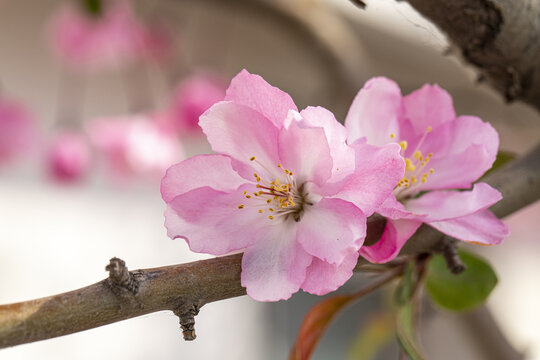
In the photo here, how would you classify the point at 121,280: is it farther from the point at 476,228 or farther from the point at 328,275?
the point at 476,228

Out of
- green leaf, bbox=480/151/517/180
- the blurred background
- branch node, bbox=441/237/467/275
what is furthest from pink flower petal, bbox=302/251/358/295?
the blurred background

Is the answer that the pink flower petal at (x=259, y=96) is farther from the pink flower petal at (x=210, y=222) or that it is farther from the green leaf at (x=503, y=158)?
the green leaf at (x=503, y=158)

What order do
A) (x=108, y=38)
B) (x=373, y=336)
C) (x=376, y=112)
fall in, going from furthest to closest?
1. (x=108, y=38)
2. (x=373, y=336)
3. (x=376, y=112)

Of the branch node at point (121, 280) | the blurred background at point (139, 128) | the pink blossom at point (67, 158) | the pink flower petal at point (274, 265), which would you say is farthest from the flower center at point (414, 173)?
the pink blossom at point (67, 158)

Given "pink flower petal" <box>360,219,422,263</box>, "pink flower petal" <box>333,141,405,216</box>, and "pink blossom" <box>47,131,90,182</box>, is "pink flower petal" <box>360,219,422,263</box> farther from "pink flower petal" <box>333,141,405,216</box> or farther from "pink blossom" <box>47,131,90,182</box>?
"pink blossom" <box>47,131,90,182</box>

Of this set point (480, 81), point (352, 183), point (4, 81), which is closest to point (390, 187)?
point (352, 183)

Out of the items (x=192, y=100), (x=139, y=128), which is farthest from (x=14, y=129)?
(x=192, y=100)

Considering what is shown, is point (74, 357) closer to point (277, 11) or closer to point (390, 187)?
point (277, 11)
